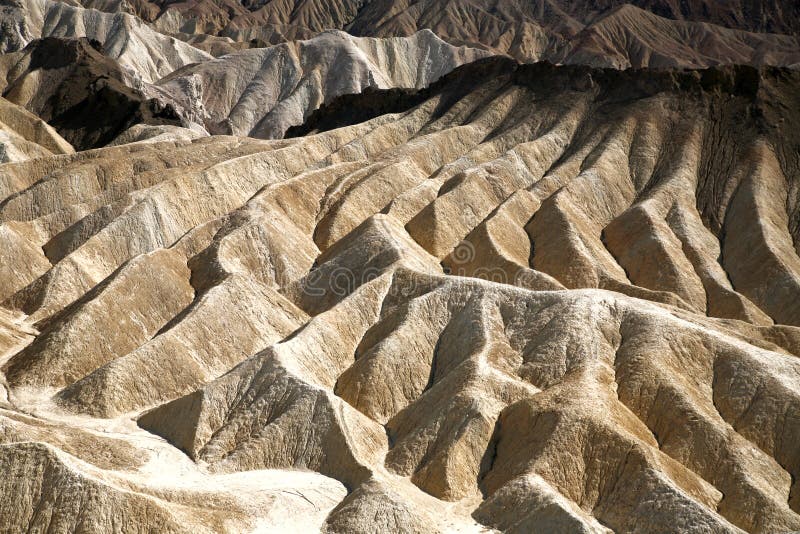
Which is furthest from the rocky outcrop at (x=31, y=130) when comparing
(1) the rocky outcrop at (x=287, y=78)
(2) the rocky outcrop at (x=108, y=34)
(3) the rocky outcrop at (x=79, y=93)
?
(2) the rocky outcrop at (x=108, y=34)

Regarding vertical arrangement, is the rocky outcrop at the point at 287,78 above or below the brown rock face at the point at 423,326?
below

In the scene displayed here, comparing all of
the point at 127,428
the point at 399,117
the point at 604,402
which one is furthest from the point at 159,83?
the point at 604,402

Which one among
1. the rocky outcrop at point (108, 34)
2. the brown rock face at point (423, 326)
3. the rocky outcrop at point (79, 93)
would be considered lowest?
the rocky outcrop at point (108, 34)

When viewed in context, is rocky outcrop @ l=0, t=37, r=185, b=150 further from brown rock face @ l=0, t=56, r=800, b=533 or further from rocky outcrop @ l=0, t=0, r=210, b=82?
brown rock face @ l=0, t=56, r=800, b=533

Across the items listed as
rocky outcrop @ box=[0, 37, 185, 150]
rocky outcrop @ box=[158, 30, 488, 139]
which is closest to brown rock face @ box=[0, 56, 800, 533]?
rocky outcrop @ box=[0, 37, 185, 150]

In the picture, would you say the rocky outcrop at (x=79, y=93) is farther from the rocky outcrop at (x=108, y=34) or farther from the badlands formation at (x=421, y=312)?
the rocky outcrop at (x=108, y=34)

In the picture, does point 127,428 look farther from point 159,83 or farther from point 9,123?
point 159,83

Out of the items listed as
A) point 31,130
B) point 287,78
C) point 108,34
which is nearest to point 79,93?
point 31,130
